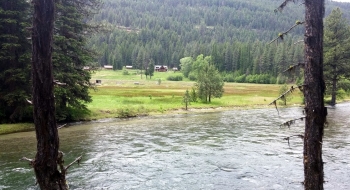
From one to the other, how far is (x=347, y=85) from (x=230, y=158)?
144 ft

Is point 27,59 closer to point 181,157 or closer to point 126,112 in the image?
point 126,112

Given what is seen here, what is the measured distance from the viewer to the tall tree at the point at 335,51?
170ft

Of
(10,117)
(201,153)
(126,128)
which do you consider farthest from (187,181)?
(10,117)

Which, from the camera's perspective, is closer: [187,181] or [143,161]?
[187,181]

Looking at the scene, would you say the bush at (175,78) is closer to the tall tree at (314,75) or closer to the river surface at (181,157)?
the river surface at (181,157)

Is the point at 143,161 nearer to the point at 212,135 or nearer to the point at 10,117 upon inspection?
the point at 212,135

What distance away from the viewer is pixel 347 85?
5266 cm

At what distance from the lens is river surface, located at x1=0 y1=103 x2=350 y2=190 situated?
1389cm

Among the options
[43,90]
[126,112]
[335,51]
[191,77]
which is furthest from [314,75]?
[191,77]

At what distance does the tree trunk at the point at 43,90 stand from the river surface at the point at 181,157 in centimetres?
703

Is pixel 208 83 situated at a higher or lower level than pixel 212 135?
higher

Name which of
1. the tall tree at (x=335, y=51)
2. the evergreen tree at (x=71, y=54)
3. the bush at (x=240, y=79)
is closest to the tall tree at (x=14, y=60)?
the evergreen tree at (x=71, y=54)

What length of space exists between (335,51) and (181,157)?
148 ft

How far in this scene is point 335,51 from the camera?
52344mm
